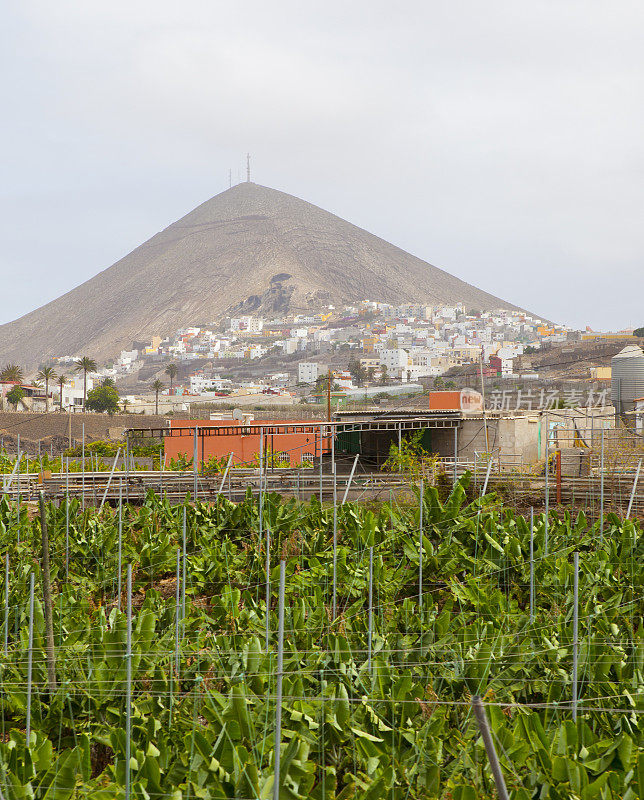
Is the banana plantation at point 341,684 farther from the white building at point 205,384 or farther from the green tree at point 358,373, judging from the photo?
the white building at point 205,384

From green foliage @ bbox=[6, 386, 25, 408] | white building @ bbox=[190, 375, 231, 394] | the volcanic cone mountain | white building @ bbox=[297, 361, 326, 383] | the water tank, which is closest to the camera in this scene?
the water tank

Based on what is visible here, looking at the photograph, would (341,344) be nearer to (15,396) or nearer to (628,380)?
(15,396)

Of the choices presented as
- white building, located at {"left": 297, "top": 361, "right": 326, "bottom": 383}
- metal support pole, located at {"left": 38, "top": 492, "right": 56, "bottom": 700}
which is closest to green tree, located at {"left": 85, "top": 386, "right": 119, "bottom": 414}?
white building, located at {"left": 297, "top": 361, "right": 326, "bottom": 383}

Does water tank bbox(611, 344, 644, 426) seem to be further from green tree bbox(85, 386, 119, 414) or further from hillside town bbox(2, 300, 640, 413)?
hillside town bbox(2, 300, 640, 413)

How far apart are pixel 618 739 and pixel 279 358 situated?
13981 cm

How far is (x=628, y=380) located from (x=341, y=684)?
2300 cm

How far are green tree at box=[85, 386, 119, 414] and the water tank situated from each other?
55.5 metres

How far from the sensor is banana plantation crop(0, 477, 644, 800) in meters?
4.06

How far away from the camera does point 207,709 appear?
4.68 meters

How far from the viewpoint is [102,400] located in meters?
75.4

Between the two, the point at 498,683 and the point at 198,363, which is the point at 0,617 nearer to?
the point at 498,683

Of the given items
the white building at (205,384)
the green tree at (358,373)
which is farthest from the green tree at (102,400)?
the green tree at (358,373)

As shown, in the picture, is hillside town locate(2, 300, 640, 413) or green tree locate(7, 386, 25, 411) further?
hillside town locate(2, 300, 640, 413)

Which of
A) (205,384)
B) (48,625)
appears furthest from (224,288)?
(48,625)
